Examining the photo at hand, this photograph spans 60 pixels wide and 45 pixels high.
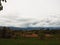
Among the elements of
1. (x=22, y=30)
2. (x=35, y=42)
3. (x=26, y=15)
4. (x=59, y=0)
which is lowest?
(x=35, y=42)

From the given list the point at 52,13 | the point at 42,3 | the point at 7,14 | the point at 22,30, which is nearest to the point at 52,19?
the point at 52,13

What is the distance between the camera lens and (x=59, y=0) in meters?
2.62

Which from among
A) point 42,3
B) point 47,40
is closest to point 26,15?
point 42,3

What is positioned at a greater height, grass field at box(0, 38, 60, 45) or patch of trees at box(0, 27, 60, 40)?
patch of trees at box(0, 27, 60, 40)

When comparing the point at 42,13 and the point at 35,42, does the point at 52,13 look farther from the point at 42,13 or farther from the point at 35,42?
the point at 35,42

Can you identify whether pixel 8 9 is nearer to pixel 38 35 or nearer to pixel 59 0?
pixel 38 35

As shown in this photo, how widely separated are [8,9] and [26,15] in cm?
26

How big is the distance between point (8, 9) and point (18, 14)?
16 cm

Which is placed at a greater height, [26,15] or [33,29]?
[26,15]

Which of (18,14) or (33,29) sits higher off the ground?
(18,14)

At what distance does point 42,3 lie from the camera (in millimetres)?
2621

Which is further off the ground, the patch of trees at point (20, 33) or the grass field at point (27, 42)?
the patch of trees at point (20, 33)

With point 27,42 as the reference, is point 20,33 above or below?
above

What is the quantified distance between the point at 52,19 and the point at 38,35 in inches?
11.3
